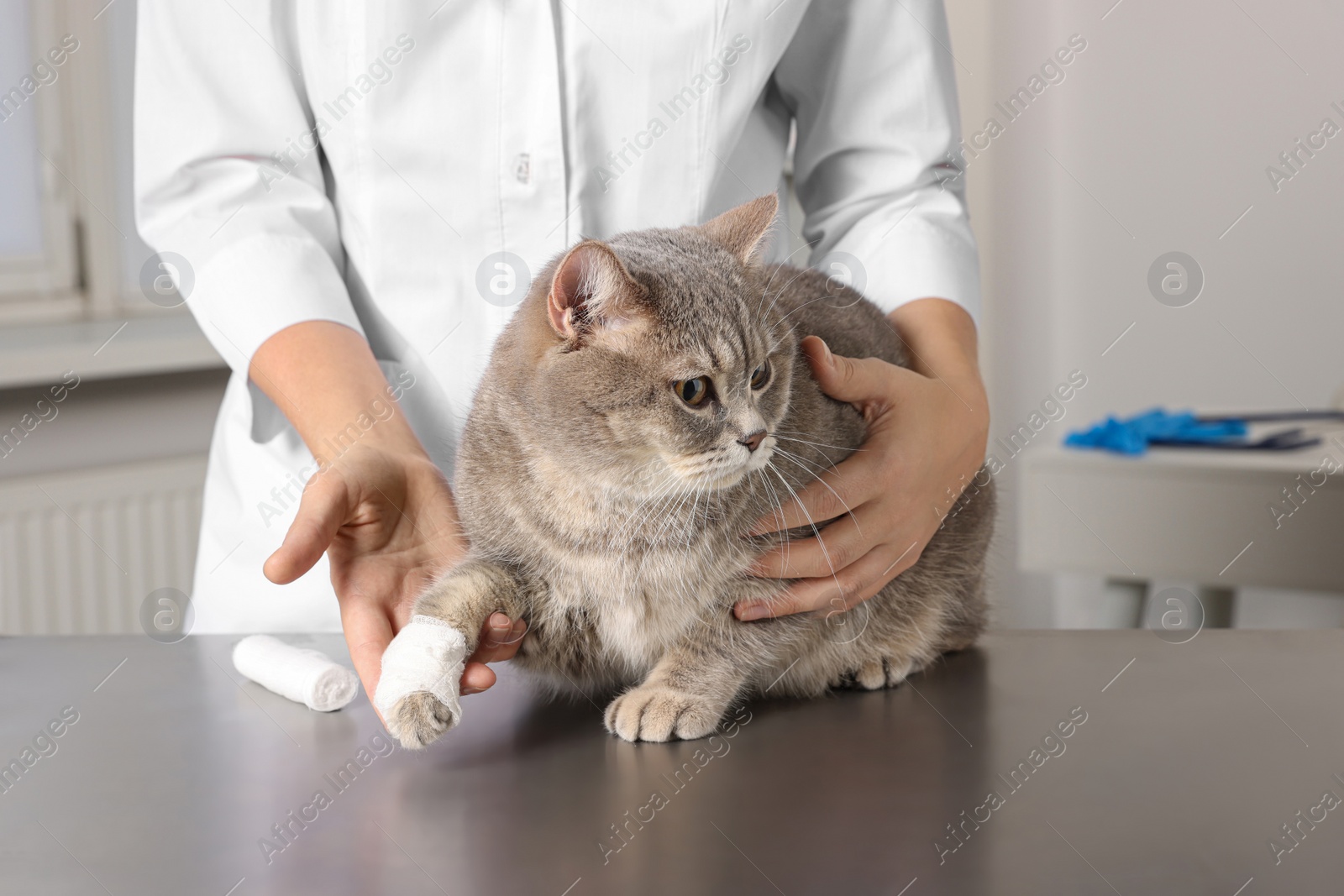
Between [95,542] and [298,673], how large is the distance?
183cm

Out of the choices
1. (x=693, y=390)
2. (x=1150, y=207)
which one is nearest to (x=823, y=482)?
(x=693, y=390)

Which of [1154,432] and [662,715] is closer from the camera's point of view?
[662,715]

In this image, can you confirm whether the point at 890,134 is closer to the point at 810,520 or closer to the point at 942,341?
the point at 942,341

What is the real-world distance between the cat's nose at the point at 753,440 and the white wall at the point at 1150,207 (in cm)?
211

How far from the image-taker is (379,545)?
1.09 meters

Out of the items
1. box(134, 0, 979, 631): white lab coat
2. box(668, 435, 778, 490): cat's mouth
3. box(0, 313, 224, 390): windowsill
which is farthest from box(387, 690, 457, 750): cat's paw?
box(0, 313, 224, 390): windowsill

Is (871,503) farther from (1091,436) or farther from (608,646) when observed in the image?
(1091,436)

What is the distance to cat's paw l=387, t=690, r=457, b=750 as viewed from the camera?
0.84 m

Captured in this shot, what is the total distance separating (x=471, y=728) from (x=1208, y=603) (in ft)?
7.30

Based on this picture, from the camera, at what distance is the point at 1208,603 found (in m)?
2.61

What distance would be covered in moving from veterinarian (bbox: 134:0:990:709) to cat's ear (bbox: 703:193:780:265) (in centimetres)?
24

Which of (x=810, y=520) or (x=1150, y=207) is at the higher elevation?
(x=1150, y=207)

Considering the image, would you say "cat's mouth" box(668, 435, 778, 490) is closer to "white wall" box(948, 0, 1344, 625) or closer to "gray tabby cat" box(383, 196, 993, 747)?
"gray tabby cat" box(383, 196, 993, 747)

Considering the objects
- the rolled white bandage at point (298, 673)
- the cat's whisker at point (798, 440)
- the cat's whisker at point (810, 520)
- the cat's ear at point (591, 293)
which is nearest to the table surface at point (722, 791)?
the rolled white bandage at point (298, 673)
